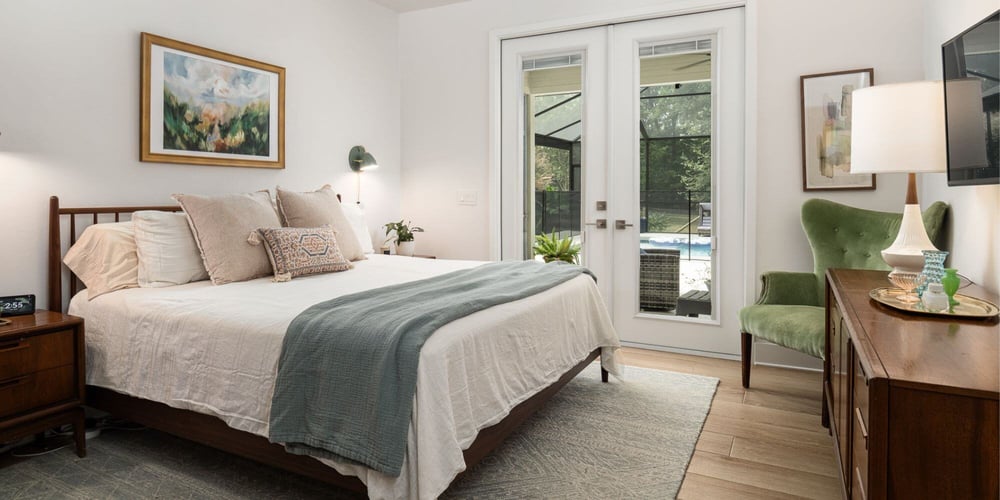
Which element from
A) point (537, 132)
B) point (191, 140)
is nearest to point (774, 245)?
point (537, 132)

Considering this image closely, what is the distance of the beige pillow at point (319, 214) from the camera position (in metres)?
3.28

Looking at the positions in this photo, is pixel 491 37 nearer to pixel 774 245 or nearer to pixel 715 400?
pixel 774 245

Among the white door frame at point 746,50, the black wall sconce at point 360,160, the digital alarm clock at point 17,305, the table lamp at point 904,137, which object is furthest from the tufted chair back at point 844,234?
the digital alarm clock at point 17,305

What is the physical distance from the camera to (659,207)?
4098 millimetres

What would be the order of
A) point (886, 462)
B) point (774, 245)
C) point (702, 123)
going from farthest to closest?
point (702, 123) < point (774, 245) < point (886, 462)

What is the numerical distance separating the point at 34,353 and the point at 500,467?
1.84 metres

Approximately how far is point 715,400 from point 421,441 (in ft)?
6.63

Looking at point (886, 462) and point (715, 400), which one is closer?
point (886, 462)

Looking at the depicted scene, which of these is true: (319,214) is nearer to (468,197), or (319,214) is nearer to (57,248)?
(57,248)

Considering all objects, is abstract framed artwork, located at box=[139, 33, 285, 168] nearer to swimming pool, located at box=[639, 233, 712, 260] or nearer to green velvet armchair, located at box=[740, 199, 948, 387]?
swimming pool, located at box=[639, 233, 712, 260]

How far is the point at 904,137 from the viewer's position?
6.53 feet

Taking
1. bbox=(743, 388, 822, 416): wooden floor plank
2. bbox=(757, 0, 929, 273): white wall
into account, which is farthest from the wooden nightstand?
bbox=(757, 0, 929, 273): white wall

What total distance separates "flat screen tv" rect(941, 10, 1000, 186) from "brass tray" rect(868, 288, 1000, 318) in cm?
34

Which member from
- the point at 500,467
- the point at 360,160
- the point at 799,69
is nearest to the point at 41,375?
the point at 500,467
